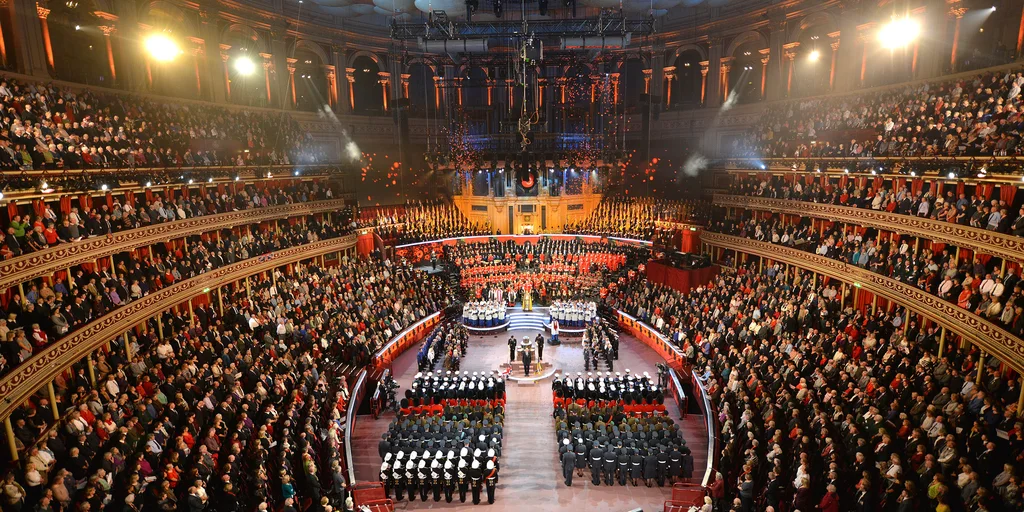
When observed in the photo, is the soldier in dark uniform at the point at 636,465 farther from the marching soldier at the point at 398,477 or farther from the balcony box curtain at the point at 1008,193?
the balcony box curtain at the point at 1008,193

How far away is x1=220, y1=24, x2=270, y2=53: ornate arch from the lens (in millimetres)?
29989

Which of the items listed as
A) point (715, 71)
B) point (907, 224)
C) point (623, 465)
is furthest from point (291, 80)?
point (907, 224)

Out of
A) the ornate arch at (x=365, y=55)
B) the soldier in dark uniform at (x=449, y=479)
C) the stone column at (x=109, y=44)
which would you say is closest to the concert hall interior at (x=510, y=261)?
the soldier in dark uniform at (x=449, y=479)

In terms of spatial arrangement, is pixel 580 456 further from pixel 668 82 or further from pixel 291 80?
pixel 668 82

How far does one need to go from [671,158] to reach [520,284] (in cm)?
1323

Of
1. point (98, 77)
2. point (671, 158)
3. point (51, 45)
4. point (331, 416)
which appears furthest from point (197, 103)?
point (671, 158)

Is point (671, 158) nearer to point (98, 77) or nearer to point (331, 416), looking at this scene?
point (331, 416)

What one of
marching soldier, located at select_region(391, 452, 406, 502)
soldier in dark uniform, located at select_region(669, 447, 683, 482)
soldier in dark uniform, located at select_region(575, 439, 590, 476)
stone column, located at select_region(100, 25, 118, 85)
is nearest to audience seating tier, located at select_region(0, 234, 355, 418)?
marching soldier, located at select_region(391, 452, 406, 502)

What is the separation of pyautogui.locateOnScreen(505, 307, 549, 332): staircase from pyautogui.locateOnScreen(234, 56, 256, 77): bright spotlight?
18.9 meters

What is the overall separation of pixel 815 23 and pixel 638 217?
45.5ft

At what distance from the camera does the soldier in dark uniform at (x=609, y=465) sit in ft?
53.1

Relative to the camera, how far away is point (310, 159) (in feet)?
104

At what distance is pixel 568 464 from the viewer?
53.0 feet

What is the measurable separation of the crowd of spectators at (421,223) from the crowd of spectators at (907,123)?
17.3 m
